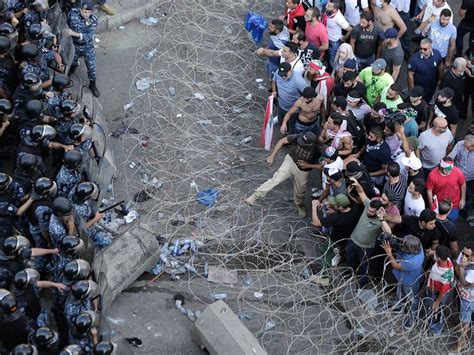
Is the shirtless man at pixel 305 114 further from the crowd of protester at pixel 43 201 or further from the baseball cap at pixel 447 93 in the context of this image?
the crowd of protester at pixel 43 201

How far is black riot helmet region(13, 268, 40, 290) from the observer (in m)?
8.00

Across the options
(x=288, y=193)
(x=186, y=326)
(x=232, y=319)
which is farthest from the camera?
(x=288, y=193)

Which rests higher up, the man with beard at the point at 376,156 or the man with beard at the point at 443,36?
the man with beard at the point at 443,36

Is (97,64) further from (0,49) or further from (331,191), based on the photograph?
(331,191)

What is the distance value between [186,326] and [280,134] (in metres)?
3.71

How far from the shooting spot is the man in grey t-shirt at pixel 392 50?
36.8 ft

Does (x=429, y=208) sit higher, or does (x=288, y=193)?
(x=429, y=208)

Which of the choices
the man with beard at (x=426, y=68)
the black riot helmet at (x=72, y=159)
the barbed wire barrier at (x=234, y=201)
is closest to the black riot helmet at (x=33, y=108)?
the black riot helmet at (x=72, y=159)

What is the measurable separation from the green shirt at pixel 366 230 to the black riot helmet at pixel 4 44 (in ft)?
16.6

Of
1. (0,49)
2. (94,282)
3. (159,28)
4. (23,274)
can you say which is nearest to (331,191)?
(94,282)

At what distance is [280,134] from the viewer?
11.8 m

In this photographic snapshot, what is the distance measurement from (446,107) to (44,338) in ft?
Result: 19.1

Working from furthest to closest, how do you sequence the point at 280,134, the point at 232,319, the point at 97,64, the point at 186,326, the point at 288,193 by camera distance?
the point at 97,64 < the point at 280,134 < the point at 288,193 < the point at 186,326 < the point at 232,319

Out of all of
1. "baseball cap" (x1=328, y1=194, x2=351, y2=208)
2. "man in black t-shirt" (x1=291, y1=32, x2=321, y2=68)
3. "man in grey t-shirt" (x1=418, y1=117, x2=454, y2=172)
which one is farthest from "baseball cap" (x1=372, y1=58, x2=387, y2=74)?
"baseball cap" (x1=328, y1=194, x2=351, y2=208)
